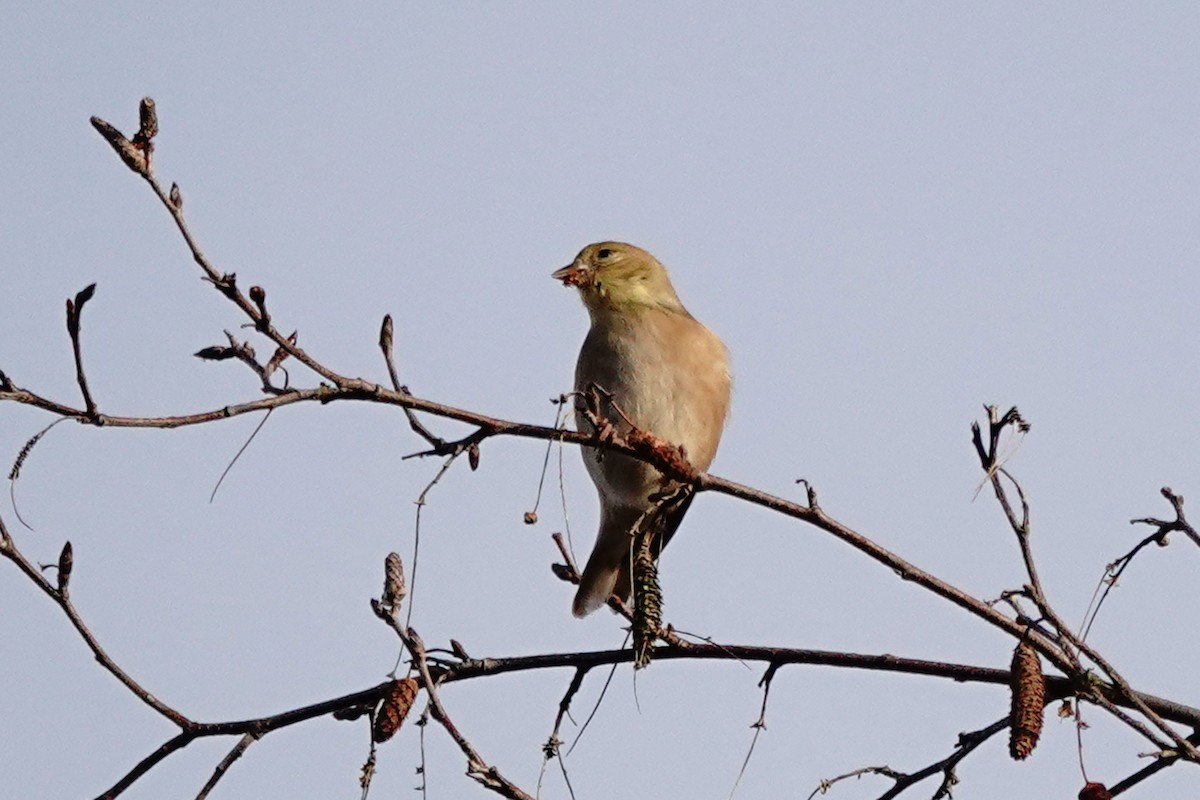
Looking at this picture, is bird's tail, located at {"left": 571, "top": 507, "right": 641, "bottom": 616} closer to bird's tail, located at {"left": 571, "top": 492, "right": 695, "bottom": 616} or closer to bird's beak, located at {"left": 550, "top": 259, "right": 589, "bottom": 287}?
bird's tail, located at {"left": 571, "top": 492, "right": 695, "bottom": 616}

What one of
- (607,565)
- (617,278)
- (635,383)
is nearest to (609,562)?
(607,565)

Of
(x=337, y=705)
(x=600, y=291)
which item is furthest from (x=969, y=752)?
(x=600, y=291)

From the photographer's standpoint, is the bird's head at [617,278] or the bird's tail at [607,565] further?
the bird's head at [617,278]

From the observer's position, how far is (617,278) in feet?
20.4

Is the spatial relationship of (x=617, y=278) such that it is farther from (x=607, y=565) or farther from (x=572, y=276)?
(x=607, y=565)

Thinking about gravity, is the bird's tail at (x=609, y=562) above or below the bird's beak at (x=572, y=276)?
below

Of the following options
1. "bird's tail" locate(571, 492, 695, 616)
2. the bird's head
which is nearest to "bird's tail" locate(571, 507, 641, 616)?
"bird's tail" locate(571, 492, 695, 616)

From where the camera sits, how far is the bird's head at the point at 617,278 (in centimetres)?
612

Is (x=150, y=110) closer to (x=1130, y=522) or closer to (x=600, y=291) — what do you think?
(x=1130, y=522)

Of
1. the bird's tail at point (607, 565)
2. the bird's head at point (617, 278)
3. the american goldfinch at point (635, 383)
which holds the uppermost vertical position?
the bird's head at point (617, 278)

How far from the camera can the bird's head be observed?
20.1ft

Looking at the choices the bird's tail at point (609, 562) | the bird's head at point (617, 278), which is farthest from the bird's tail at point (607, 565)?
the bird's head at point (617, 278)

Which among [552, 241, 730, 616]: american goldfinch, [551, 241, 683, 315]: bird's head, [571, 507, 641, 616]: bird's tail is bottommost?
[571, 507, 641, 616]: bird's tail

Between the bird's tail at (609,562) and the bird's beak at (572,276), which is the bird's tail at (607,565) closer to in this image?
the bird's tail at (609,562)
